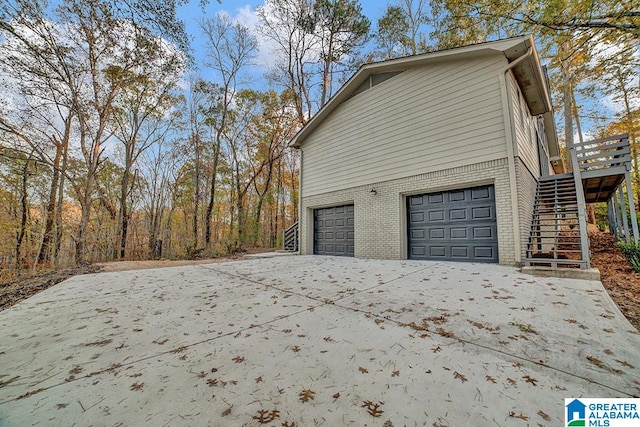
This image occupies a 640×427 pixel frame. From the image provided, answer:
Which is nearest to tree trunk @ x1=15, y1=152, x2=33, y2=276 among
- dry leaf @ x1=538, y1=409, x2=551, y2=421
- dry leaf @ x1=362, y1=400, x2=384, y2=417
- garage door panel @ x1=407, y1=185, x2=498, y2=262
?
dry leaf @ x1=362, y1=400, x2=384, y2=417

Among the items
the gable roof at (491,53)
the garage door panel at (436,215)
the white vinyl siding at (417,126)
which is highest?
the gable roof at (491,53)

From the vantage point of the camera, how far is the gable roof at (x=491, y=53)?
226 inches

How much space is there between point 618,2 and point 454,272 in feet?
17.4

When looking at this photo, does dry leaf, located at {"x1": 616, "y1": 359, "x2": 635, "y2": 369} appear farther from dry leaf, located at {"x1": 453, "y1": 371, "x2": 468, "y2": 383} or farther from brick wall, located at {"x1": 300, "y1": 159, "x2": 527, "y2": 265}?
brick wall, located at {"x1": 300, "y1": 159, "x2": 527, "y2": 265}

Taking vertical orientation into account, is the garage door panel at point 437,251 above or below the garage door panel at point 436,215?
below

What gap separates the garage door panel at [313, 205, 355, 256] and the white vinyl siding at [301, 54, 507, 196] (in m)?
0.93

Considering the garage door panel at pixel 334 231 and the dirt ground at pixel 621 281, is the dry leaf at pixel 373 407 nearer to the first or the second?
the dirt ground at pixel 621 281

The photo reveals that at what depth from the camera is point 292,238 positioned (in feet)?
37.6

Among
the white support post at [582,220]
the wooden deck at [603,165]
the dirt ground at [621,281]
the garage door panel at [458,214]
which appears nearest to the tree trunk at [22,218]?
the garage door panel at [458,214]

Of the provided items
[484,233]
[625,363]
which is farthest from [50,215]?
[625,363]

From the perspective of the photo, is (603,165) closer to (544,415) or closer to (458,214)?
(458,214)

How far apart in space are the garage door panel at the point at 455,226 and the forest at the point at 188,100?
3.62 metres

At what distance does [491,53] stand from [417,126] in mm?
2238

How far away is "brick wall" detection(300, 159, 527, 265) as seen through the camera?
18.4 feet
